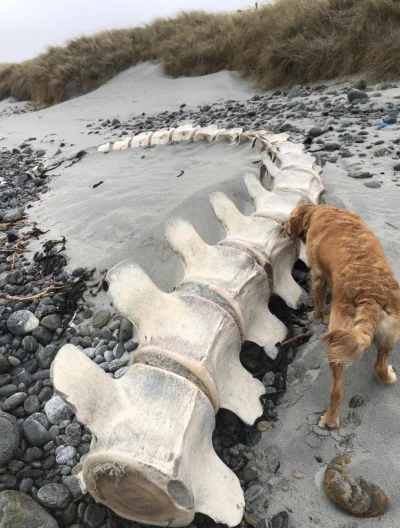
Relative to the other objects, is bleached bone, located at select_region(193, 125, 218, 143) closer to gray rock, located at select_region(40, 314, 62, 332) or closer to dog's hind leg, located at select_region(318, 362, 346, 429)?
gray rock, located at select_region(40, 314, 62, 332)

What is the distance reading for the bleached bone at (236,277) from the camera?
2.07m

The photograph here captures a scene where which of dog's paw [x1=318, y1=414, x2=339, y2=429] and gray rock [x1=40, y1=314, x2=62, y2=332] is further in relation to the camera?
gray rock [x1=40, y1=314, x2=62, y2=332]

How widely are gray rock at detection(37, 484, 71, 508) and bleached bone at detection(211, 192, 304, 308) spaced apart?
1476 millimetres

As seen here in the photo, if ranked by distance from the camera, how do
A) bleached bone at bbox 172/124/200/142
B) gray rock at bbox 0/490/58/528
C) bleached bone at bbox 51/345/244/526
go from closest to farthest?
bleached bone at bbox 51/345/244/526 < gray rock at bbox 0/490/58/528 < bleached bone at bbox 172/124/200/142

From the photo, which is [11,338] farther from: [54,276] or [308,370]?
[308,370]

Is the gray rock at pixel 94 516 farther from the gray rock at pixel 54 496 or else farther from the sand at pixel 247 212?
the sand at pixel 247 212

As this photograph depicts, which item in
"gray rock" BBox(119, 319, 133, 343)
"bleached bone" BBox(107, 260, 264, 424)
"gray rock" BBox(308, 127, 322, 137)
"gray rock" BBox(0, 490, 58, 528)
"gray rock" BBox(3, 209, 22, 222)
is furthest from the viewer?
"gray rock" BBox(308, 127, 322, 137)

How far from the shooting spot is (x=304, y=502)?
1614mm

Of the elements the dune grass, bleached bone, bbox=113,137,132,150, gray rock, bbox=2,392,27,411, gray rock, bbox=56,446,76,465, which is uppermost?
the dune grass

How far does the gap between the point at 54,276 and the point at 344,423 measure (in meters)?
2.34

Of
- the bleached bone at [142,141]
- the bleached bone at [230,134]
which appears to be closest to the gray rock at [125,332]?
the bleached bone at [230,134]

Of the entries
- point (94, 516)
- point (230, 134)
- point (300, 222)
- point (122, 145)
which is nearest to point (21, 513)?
point (94, 516)

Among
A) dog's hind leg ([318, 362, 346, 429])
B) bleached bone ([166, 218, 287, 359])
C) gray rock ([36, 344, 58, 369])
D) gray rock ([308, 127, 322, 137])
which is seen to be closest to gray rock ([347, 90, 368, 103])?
gray rock ([308, 127, 322, 137])

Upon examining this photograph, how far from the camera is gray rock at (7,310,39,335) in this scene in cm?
265
